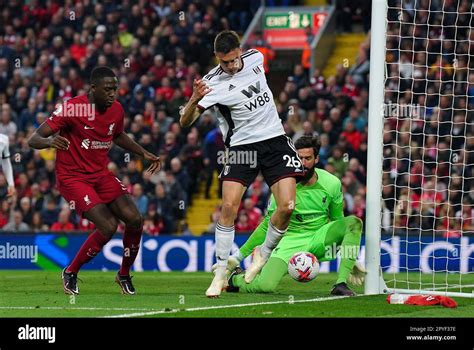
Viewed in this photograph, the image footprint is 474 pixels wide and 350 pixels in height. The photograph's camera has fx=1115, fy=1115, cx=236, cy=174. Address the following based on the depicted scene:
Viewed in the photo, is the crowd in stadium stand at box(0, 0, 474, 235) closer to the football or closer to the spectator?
the spectator

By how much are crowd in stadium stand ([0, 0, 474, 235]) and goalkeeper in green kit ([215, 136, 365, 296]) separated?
476cm

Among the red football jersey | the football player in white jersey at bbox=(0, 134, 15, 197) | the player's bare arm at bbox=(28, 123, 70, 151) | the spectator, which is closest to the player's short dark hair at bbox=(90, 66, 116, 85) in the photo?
the red football jersey

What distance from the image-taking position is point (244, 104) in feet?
35.2

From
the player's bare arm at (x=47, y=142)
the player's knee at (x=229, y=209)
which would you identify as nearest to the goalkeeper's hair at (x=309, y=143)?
the player's knee at (x=229, y=209)

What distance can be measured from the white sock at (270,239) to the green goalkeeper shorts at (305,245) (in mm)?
790

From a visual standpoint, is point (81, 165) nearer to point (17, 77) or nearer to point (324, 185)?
point (324, 185)

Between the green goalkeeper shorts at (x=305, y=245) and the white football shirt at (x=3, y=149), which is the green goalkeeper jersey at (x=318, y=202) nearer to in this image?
the green goalkeeper shorts at (x=305, y=245)

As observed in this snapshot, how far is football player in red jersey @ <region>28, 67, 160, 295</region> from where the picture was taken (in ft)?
36.1

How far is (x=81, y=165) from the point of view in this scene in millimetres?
11250

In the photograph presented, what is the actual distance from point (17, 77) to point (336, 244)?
14.8 metres

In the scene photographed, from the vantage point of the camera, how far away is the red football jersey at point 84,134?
1107 cm

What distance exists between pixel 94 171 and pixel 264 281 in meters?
2.08

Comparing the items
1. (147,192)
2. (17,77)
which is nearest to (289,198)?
(147,192)

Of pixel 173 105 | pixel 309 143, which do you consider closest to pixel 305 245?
pixel 309 143
